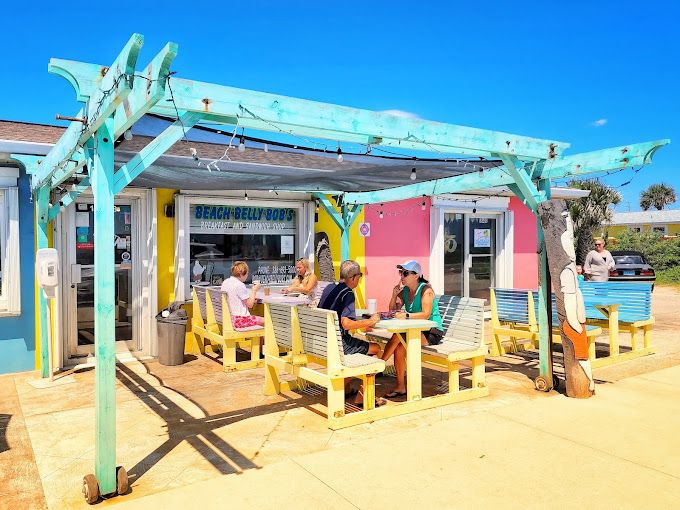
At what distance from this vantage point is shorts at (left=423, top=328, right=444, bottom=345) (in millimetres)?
5355

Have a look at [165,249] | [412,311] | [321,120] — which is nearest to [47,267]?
[165,249]

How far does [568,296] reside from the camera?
16.7 ft

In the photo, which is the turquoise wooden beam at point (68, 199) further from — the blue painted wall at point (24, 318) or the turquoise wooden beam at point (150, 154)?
the turquoise wooden beam at point (150, 154)

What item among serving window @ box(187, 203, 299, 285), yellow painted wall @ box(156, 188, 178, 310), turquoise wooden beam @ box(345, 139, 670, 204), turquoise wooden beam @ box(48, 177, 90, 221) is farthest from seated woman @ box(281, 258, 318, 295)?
turquoise wooden beam @ box(48, 177, 90, 221)

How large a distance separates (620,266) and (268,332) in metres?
15.1

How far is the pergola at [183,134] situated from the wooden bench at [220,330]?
1.81 m

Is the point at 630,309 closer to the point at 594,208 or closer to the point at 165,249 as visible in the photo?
the point at 165,249

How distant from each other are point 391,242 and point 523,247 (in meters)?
3.37

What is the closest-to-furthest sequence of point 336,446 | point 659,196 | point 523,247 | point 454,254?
1. point 336,446
2. point 454,254
3. point 523,247
4. point 659,196

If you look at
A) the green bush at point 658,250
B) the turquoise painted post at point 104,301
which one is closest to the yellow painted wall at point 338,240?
the turquoise painted post at point 104,301

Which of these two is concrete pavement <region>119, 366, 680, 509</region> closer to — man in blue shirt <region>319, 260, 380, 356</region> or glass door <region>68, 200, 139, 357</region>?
man in blue shirt <region>319, 260, 380, 356</region>

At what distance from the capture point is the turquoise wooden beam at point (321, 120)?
3.22 m

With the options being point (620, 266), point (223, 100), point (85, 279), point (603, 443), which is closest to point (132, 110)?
point (223, 100)

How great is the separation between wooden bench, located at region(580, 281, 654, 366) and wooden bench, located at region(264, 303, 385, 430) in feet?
12.9
